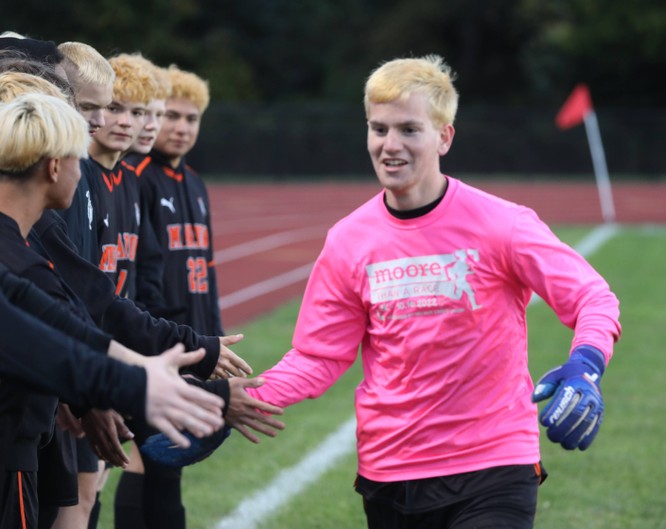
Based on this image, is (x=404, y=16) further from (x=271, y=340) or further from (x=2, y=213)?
(x=2, y=213)

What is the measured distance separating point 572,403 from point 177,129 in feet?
10.2

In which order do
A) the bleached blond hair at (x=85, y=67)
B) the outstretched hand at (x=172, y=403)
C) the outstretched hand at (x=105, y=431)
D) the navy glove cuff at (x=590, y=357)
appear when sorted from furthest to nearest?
the bleached blond hair at (x=85, y=67), the outstretched hand at (x=105, y=431), the navy glove cuff at (x=590, y=357), the outstretched hand at (x=172, y=403)

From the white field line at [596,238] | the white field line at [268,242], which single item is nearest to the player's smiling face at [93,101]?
the white field line at [268,242]

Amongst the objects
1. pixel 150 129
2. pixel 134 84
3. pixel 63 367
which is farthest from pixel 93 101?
pixel 63 367

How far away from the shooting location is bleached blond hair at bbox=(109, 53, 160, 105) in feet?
16.9

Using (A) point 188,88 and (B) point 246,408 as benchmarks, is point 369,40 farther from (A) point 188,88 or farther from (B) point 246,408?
(B) point 246,408

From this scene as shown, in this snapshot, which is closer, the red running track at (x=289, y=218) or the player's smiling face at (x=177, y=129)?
the player's smiling face at (x=177, y=129)

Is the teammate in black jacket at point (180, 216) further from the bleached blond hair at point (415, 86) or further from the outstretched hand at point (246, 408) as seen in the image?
the bleached blond hair at point (415, 86)

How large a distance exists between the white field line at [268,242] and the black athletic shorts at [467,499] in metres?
14.0

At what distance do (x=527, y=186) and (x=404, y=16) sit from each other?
38.3 ft

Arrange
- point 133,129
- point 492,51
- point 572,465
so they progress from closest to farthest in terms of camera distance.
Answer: point 133,129
point 572,465
point 492,51

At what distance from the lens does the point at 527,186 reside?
36375 millimetres

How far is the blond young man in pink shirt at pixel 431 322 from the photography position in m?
3.86

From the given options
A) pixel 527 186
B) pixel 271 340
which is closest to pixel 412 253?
pixel 271 340
